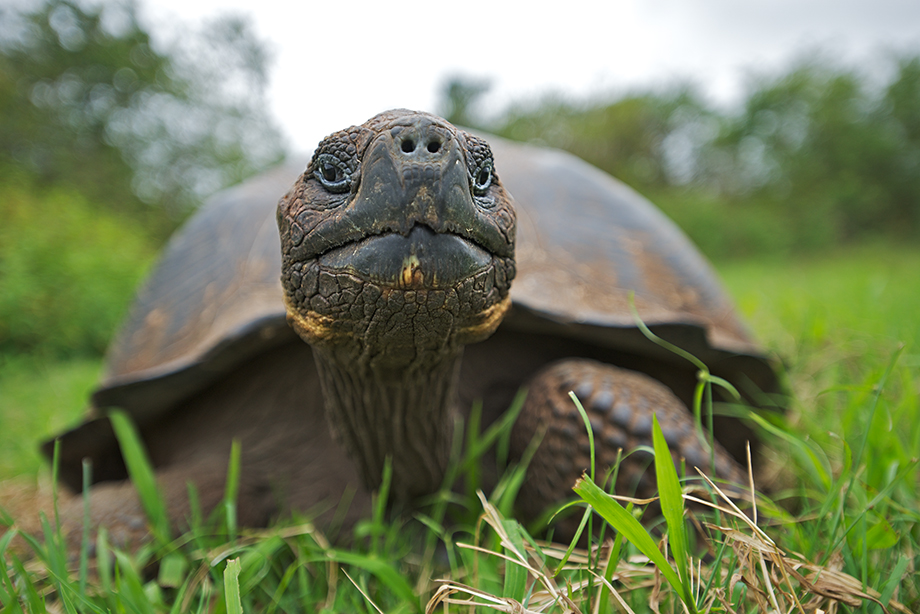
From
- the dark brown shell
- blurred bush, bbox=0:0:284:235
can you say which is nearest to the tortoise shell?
the dark brown shell

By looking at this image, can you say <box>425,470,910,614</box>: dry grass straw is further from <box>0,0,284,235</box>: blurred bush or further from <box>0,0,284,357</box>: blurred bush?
<box>0,0,284,235</box>: blurred bush

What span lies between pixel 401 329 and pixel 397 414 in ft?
1.11

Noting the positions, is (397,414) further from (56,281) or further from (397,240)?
(56,281)

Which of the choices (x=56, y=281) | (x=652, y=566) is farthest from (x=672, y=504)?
(x=56, y=281)

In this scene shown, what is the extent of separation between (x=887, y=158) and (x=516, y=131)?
12.1 m

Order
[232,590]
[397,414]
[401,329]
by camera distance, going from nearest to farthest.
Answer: [232,590]
[401,329]
[397,414]

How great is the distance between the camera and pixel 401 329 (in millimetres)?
817

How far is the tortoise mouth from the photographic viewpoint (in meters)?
0.73

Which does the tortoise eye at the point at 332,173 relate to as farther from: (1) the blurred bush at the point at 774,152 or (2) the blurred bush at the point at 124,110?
(1) the blurred bush at the point at 774,152

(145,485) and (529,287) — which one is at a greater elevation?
(529,287)

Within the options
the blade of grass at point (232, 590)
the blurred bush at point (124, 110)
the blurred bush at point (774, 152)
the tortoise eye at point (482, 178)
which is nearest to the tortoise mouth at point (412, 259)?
the tortoise eye at point (482, 178)

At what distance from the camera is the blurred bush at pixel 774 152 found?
1588cm

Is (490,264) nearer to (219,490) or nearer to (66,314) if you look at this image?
(219,490)

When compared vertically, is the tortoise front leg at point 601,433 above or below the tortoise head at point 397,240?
below
